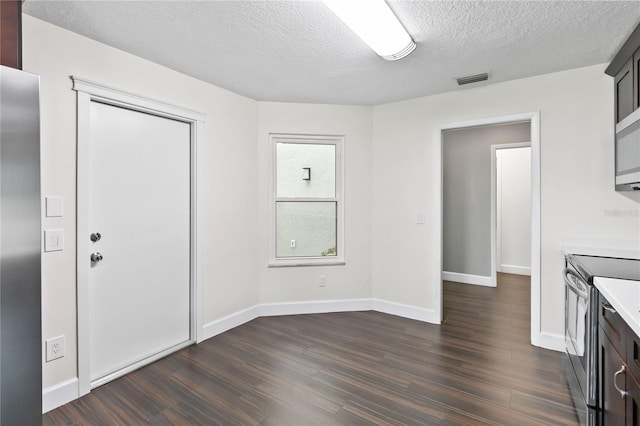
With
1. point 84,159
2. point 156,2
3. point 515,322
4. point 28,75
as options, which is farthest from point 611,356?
point 84,159

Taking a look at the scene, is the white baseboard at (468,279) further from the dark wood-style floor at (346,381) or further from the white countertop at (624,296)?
the white countertop at (624,296)

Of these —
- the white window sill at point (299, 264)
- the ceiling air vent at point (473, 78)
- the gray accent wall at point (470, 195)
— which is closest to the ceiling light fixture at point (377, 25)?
the ceiling air vent at point (473, 78)

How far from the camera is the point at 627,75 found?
2.24 metres

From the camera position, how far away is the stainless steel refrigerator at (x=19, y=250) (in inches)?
40.4

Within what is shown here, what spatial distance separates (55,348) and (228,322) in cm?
146

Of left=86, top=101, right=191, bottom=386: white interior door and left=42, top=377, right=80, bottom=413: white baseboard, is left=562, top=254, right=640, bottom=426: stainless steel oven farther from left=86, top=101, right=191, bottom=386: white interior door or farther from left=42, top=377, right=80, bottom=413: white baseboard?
left=42, top=377, right=80, bottom=413: white baseboard

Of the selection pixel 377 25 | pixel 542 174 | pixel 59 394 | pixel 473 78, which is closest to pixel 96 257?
pixel 59 394

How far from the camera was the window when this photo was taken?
12.3 ft

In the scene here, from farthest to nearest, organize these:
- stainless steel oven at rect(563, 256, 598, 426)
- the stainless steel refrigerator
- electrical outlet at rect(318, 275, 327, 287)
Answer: electrical outlet at rect(318, 275, 327, 287) < stainless steel oven at rect(563, 256, 598, 426) < the stainless steel refrigerator

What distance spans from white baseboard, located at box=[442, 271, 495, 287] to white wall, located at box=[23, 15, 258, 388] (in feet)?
10.9

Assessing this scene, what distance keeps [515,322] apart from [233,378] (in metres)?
2.94

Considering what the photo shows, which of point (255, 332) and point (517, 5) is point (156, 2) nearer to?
point (517, 5)

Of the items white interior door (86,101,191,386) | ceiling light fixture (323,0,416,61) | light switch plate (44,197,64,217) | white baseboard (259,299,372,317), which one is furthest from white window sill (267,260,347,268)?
ceiling light fixture (323,0,416,61)

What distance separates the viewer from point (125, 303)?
98.6 inches
